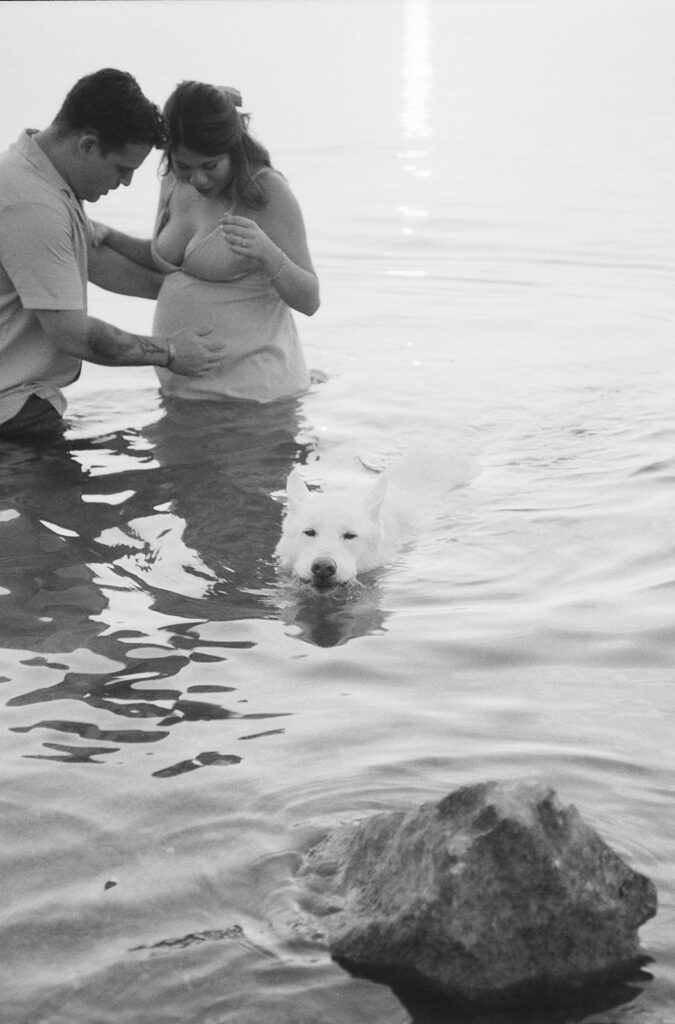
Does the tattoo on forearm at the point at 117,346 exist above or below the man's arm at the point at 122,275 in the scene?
below

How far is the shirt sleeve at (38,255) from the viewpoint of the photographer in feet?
24.4

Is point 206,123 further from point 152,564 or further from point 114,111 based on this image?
point 152,564

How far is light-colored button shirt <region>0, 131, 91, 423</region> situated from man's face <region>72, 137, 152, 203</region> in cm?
10

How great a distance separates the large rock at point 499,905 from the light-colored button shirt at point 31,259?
16.4 feet

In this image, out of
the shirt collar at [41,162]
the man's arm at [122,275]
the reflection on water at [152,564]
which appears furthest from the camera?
the man's arm at [122,275]

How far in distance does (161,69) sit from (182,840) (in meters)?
37.4

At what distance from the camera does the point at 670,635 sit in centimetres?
542

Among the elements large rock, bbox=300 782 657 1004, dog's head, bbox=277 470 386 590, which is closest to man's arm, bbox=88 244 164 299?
dog's head, bbox=277 470 386 590

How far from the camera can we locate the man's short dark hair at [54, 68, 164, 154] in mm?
7184

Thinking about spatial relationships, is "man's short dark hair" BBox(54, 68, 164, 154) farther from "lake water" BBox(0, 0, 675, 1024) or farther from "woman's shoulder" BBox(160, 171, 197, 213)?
"lake water" BBox(0, 0, 675, 1024)

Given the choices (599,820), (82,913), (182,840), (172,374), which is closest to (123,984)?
(82,913)

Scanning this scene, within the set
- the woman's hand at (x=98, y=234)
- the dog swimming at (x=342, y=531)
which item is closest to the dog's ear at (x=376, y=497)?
the dog swimming at (x=342, y=531)

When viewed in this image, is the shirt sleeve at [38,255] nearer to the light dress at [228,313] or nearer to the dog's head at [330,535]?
the light dress at [228,313]

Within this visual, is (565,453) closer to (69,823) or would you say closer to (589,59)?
Answer: (69,823)
